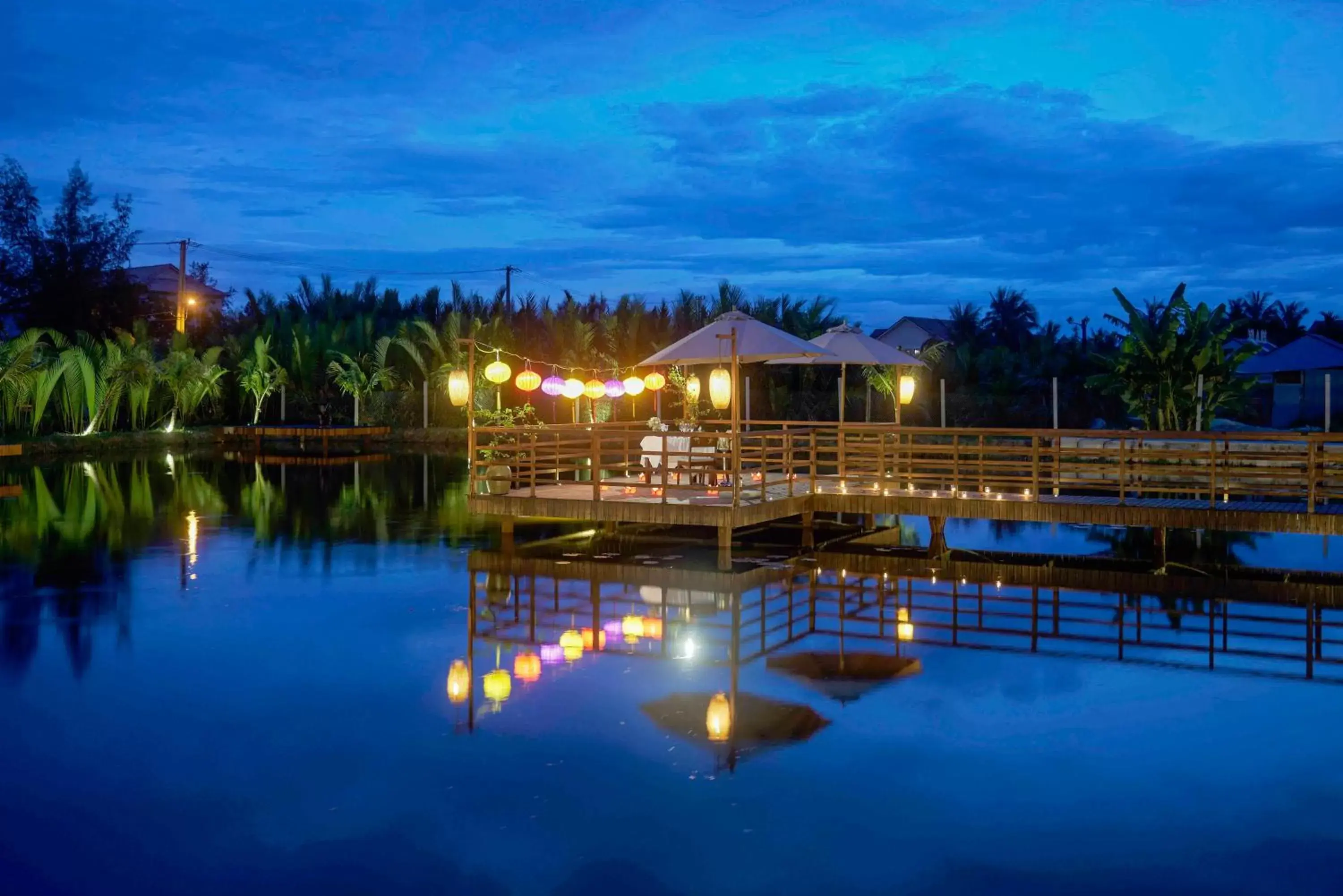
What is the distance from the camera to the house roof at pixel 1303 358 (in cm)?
2836

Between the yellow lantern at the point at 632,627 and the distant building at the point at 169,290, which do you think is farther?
the distant building at the point at 169,290

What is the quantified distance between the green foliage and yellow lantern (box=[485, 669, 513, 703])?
1472cm

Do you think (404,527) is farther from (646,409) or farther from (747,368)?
(646,409)

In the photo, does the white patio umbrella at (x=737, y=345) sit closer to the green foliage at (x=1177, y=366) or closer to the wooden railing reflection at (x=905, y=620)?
the wooden railing reflection at (x=905, y=620)

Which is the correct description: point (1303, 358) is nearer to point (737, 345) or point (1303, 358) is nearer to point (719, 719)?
point (737, 345)

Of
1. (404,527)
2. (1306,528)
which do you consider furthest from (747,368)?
(1306,528)

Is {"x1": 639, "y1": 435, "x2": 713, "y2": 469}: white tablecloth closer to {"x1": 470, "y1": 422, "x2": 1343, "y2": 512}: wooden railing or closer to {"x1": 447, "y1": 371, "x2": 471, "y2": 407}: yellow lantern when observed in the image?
{"x1": 470, "y1": 422, "x2": 1343, "y2": 512}: wooden railing

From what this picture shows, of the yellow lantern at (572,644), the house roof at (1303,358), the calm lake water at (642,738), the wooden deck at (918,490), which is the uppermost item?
the house roof at (1303,358)

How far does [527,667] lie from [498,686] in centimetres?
41

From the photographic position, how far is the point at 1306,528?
10133mm

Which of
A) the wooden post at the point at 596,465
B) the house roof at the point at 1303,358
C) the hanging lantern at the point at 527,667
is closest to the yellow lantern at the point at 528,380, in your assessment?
the wooden post at the point at 596,465

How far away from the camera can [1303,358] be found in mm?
28922

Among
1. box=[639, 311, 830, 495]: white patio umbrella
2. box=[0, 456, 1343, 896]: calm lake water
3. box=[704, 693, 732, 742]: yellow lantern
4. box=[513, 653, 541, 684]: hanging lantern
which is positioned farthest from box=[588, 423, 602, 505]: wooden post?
box=[704, 693, 732, 742]: yellow lantern

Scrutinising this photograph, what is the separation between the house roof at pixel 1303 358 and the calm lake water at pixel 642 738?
2224cm
